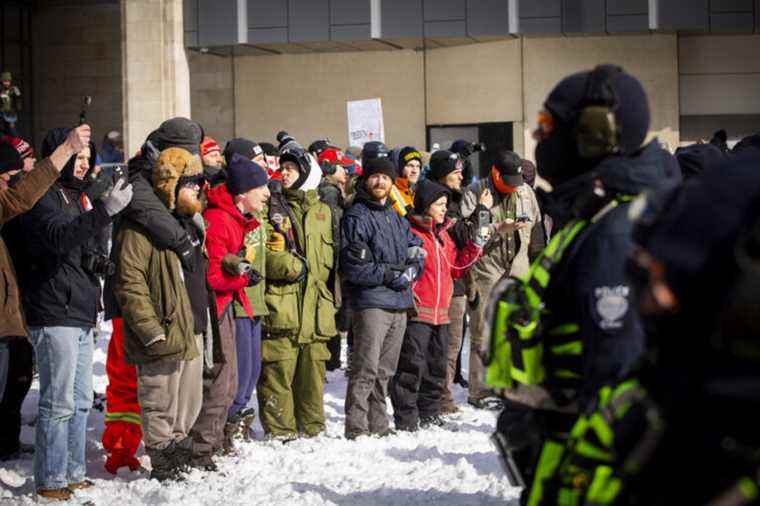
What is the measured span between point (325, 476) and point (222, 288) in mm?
1368

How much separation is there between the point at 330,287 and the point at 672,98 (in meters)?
15.7

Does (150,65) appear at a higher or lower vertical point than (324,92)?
higher

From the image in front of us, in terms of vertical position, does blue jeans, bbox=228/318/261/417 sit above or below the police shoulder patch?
below

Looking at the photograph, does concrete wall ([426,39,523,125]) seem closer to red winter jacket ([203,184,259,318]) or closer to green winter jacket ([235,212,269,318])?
green winter jacket ([235,212,269,318])

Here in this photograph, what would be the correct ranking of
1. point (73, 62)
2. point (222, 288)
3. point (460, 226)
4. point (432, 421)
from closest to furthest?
point (222, 288), point (432, 421), point (460, 226), point (73, 62)

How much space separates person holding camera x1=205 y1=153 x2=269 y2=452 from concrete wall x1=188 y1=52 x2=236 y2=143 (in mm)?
17624

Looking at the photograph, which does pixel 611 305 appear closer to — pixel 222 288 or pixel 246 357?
pixel 222 288

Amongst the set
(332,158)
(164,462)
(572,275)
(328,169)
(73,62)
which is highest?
(73,62)

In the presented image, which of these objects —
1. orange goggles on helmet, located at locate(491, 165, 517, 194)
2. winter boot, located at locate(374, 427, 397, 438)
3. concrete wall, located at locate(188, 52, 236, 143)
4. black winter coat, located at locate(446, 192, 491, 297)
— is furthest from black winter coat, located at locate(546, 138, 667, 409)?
concrete wall, located at locate(188, 52, 236, 143)

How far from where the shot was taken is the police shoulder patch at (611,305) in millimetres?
3033

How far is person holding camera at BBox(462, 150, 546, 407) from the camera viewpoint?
1107 centimetres

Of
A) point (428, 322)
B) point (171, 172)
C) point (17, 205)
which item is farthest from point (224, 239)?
point (428, 322)

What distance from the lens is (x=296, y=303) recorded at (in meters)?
9.40

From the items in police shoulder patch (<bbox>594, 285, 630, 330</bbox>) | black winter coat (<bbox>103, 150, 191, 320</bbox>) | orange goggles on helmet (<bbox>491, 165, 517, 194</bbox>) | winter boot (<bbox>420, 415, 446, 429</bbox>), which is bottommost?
winter boot (<bbox>420, 415, 446, 429</bbox>)
